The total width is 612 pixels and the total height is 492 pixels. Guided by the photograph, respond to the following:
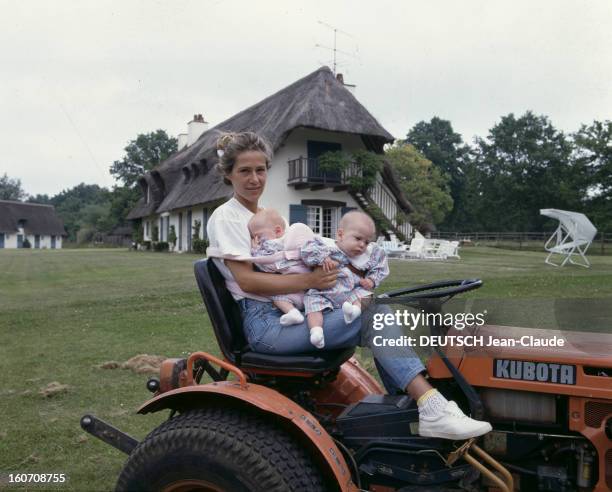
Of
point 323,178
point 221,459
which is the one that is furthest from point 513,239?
point 221,459

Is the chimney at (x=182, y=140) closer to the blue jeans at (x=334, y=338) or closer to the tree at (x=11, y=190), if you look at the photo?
the blue jeans at (x=334, y=338)

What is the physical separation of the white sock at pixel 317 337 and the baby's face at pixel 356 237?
390 mm

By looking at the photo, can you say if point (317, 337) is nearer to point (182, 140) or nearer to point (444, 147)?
point (182, 140)

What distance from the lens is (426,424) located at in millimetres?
2062

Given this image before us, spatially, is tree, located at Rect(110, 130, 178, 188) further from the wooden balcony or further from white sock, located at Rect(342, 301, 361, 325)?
white sock, located at Rect(342, 301, 361, 325)

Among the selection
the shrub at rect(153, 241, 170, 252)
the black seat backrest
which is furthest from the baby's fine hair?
the shrub at rect(153, 241, 170, 252)

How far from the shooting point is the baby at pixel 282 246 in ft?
7.75

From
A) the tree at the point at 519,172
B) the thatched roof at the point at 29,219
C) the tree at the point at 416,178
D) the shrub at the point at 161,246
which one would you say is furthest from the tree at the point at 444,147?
the thatched roof at the point at 29,219

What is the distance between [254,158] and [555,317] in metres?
1.48

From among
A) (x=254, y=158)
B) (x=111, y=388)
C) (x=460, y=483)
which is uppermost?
(x=254, y=158)

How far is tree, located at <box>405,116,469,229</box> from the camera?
64625mm

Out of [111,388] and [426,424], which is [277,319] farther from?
[111,388]

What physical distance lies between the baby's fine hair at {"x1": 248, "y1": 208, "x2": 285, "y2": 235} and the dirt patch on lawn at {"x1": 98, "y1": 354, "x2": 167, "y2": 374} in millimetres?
3037

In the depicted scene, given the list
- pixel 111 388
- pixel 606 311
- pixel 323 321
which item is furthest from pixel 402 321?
pixel 111 388
